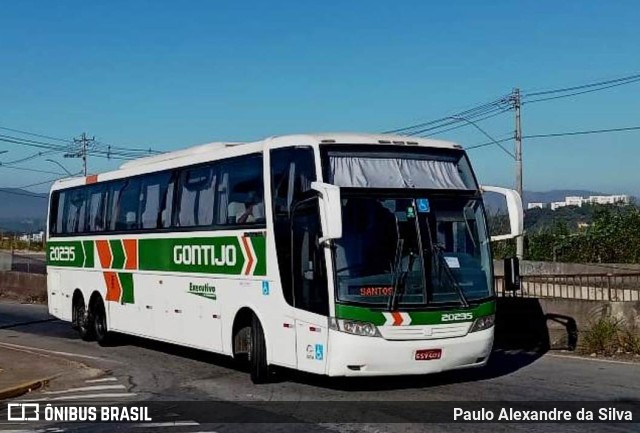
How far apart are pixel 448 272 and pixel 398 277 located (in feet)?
2.43

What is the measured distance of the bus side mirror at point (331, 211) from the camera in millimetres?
10648

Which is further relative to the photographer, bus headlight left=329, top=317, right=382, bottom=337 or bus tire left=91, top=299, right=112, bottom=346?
bus tire left=91, top=299, right=112, bottom=346

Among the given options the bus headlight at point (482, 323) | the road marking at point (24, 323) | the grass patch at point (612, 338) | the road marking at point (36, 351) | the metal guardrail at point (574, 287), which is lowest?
the road marking at point (24, 323)

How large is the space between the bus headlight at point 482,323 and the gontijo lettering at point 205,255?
12.8 ft

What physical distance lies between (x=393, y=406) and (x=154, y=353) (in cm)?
793

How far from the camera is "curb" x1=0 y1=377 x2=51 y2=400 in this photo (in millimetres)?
12523

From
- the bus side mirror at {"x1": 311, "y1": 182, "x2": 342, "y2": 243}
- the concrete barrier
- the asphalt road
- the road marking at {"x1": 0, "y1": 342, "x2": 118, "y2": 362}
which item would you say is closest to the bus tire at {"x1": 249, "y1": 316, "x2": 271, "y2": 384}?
the asphalt road

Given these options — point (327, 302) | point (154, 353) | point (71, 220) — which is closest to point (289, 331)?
point (327, 302)

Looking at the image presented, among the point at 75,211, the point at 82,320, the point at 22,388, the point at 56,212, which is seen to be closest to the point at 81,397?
the point at 22,388

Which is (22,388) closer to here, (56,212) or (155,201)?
(155,201)

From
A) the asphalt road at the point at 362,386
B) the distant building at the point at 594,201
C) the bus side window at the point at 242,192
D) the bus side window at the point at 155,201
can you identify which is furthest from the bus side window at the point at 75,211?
the distant building at the point at 594,201

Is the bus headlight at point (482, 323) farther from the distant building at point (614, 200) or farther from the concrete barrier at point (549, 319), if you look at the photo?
the distant building at point (614, 200)

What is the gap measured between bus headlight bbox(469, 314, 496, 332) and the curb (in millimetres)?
6365

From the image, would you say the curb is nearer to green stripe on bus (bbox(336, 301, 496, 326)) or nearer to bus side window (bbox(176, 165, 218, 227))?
bus side window (bbox(176, 165, 218, 227))
